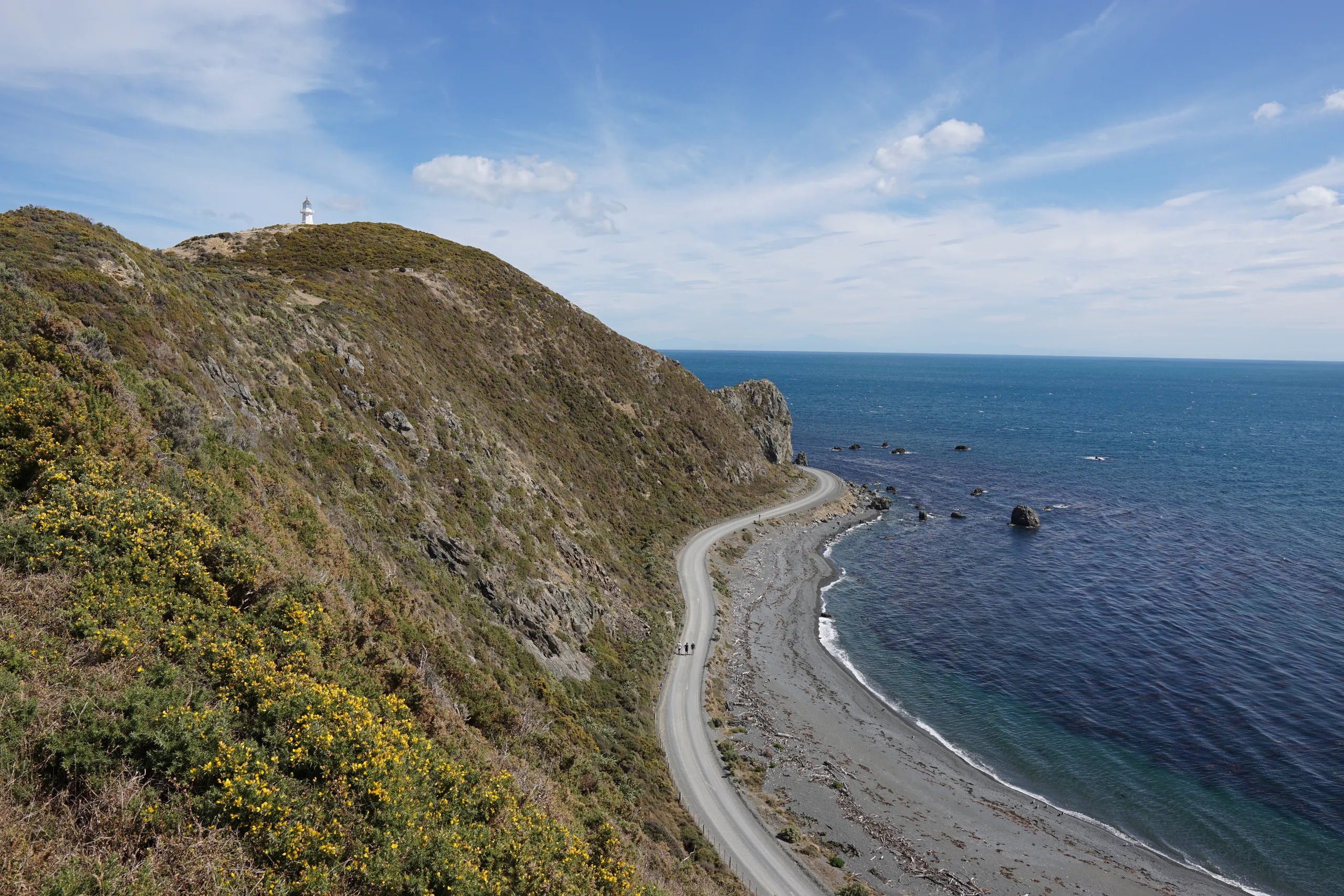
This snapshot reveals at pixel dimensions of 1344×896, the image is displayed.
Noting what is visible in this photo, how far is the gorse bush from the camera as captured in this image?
1142cm

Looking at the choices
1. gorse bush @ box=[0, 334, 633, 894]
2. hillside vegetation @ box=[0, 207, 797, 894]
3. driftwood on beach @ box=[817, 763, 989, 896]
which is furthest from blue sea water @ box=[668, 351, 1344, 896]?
gorse bush @ box=[0, 334, 633, 894]

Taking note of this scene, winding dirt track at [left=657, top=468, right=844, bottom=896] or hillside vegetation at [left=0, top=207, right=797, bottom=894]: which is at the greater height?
hillside vegetation at [left=0, top=207, right=797, bottom=894]

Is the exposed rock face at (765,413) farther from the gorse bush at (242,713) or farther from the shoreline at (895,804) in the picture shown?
the gorse bush at (242,713)

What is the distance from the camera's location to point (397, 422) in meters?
41.3

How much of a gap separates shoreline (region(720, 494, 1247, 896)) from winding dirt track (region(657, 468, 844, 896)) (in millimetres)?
1198

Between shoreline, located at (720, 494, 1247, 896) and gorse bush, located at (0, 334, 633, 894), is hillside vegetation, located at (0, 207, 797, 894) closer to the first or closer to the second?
gorse bush, located at (0, 334, 633, 894)

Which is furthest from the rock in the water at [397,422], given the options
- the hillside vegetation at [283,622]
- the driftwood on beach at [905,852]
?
the driftwood on beach at [905,852]

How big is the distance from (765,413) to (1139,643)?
208ft

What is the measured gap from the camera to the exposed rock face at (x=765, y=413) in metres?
102

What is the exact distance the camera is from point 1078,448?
134000 millimetres

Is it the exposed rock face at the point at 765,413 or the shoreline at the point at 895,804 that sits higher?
the exposed rock face at the point at 765,413

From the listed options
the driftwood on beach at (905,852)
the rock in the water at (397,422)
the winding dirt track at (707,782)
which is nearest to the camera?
the winding dirt track at (707,782)

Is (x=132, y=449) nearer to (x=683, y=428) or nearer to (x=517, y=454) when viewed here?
(x=517, y=454)

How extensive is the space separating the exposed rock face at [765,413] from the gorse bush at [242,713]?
8688cm
